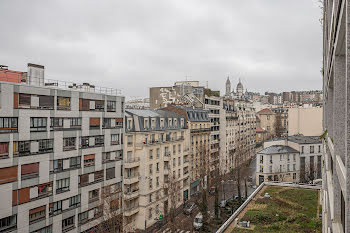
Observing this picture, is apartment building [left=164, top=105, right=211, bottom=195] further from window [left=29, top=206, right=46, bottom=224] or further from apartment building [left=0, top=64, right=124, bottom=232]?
window [left=29, top=206, right=46, bottom=224]

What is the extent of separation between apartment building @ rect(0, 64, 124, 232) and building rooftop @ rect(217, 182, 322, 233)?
54.1 ft

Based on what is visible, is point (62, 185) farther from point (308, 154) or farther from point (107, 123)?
point (308, 154)

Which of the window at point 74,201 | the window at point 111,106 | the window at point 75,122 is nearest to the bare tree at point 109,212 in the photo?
the window at point 74,201

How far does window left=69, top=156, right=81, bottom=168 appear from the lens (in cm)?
3203

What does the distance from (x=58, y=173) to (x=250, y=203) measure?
19.8 meters

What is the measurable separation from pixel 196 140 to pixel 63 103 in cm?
3416

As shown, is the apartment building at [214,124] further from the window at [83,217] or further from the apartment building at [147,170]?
the window at [83,217]

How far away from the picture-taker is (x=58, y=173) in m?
30.3

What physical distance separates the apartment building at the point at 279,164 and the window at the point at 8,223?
4796 cm

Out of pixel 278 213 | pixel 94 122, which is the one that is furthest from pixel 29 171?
pixel 278 213

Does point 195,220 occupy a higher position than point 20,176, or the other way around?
point 20,176

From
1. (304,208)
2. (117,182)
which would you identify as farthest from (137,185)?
(304,208)

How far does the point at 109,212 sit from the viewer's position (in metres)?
32.5

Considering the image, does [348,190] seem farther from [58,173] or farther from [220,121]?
[220,121]
